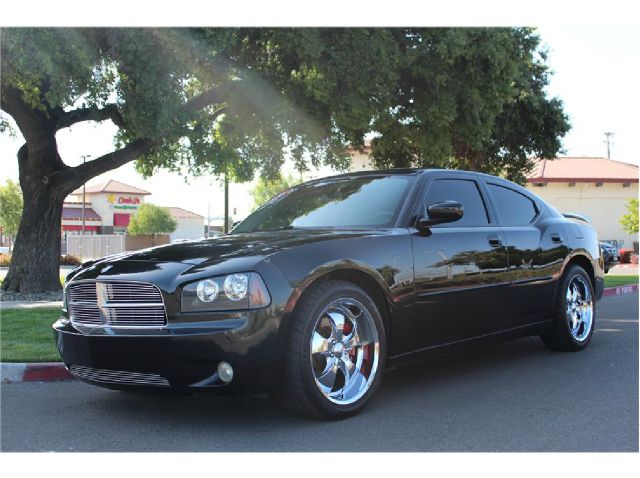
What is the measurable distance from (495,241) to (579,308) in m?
1.79

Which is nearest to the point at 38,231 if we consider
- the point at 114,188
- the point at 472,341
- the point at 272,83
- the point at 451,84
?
the point at 272,83

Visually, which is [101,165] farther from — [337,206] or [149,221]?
[149,221]

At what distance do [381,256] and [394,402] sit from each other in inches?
41.3

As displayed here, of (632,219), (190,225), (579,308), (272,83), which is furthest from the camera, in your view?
(190,225)

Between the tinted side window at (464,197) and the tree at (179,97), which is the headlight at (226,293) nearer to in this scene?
the tinted side window at (464,197)

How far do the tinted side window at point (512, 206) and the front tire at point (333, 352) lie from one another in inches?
81.8

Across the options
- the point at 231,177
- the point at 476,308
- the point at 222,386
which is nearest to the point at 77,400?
the point at 222,386

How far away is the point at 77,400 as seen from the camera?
4.96 m

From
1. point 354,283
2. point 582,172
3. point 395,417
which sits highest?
point 582,172

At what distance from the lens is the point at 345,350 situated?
436 cm

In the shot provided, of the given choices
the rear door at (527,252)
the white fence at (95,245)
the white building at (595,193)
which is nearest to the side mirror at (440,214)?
the rear door at (527,252)

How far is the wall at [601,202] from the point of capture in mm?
50125

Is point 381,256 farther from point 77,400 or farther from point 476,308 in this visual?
point 77,400

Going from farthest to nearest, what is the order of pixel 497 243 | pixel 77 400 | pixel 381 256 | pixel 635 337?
1. pixel 635 337
2. pixel 497 243
3. pixel 77 400
4. pixel 381 256
